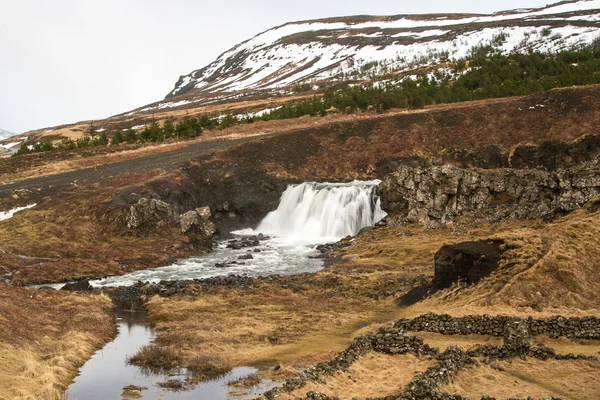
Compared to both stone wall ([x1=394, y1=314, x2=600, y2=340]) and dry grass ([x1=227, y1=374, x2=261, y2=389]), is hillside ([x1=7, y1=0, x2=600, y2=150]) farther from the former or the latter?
dry grass ([x1=227, y1=374, x2=261, y2=389])

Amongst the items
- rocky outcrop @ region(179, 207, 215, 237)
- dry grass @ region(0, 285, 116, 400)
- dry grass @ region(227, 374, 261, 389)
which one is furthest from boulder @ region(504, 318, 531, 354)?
rocky outcrop @ region(179, 207, 215, 237)

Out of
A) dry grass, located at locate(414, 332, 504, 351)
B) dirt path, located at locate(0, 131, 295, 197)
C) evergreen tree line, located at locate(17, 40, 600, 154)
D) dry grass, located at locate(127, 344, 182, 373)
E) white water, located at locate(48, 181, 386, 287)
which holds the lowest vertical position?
white water, located at locate(48, 181, 386, 287)

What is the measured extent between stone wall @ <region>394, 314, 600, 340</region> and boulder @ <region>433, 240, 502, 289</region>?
5065 millimetres

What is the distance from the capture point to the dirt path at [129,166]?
56.8 metres

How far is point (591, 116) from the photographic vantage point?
212 feet

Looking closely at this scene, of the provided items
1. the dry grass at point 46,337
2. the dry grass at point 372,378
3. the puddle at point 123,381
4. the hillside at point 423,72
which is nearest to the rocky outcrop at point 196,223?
the dry grass at point 46,337

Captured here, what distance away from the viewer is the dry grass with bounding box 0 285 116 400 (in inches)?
691

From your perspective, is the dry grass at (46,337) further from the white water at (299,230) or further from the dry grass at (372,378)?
the white water at (299,230)

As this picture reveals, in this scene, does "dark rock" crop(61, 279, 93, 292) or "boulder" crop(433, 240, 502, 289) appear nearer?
"boulder" crop(433, 240, 502, 289)

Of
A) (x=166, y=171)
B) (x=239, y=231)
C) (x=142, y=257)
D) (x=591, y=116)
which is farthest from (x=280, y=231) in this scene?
(x=591, y=116)

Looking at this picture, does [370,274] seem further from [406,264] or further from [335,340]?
[335,340]

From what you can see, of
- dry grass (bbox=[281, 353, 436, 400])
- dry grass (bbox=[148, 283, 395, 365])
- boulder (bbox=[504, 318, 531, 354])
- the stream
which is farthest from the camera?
dry grass (bbox=[148, 283, 395, 365])

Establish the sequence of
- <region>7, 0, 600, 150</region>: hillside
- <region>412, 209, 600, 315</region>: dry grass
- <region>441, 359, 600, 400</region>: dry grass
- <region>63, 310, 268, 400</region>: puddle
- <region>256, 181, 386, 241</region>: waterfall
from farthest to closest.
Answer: <region>7, 0, 600, 150</region>: hillside < <region>256, 181, 386, 241</region>: waterfall < <region>412, 209, 600, 315</region>: dry grass < <region>63, 310, 268, 400</region>: puddle < <region>441, 359, 600, 400</region>: dry grass

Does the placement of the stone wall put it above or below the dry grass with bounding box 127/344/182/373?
below
